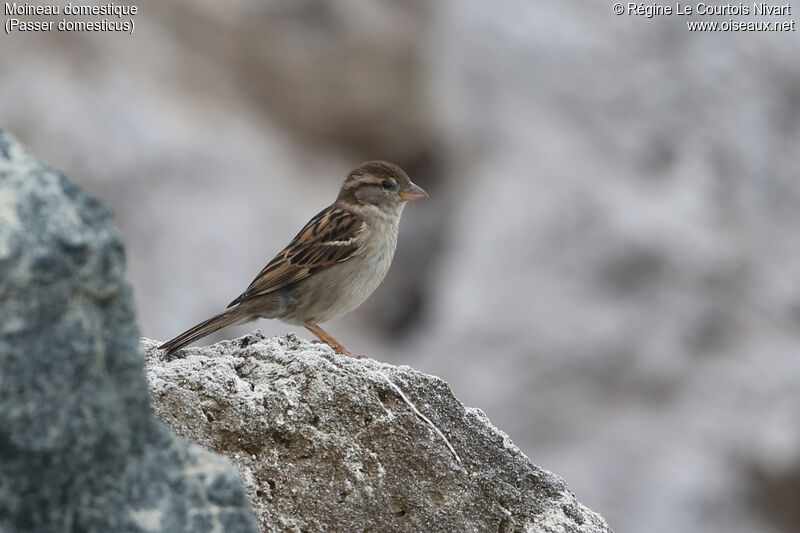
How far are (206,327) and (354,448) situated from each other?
173 centimetres

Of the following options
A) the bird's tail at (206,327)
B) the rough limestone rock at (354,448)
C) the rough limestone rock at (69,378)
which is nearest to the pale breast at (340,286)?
the bird's tail at (206,327)

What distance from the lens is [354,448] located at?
3.49 meters

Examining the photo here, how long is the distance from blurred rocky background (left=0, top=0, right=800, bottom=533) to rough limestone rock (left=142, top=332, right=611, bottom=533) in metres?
4.59

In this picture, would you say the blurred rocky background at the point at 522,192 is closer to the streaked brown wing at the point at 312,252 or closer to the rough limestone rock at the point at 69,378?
the streaked brown wing at the point at 312,252

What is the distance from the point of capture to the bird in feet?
19.7

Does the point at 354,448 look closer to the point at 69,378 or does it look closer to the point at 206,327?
the point at 206,327

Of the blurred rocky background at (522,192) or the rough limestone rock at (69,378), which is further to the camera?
the blurred rocky background at (522,192)

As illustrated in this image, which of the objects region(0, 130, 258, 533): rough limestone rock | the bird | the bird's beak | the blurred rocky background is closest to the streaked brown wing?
the bird

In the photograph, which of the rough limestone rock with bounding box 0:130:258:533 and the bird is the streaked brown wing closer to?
the bird

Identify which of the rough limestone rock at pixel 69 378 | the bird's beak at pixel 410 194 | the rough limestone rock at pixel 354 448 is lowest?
the rough limestone rock at pixel 69 378

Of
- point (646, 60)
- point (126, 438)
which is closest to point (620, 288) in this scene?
point (646, 60)

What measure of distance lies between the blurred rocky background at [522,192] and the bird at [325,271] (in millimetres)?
2456

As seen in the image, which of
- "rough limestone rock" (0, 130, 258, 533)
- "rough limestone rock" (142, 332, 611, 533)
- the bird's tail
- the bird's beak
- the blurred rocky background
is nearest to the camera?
"rough limestone rock" (0, 130, 258, 533)

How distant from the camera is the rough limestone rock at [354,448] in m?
3.44
